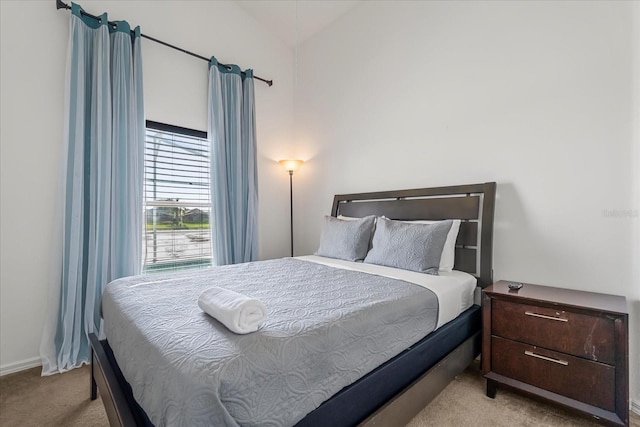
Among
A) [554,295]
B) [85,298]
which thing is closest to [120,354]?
[85,298]

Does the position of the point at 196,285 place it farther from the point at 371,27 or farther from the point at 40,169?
the point at 371,27

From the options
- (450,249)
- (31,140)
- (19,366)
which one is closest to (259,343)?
(450,249)

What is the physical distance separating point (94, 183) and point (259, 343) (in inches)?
85.7

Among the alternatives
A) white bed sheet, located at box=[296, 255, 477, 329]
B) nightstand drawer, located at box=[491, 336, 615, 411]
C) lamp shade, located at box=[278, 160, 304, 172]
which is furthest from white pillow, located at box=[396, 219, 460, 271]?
lamp shade, located at box=[278, 160, 304, 172]

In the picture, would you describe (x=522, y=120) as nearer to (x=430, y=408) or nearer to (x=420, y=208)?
(x=420, y=208)

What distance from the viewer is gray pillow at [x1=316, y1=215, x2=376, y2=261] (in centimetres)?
254

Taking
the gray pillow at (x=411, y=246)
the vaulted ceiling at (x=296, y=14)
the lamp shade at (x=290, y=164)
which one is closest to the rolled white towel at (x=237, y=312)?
the gray pillow at (x=411, y=246)

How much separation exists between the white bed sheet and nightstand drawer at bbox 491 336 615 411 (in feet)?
0.93

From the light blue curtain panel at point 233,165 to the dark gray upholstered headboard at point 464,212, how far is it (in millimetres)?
1516

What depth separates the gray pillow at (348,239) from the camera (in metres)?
2.54

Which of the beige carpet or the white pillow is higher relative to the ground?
the white pillow

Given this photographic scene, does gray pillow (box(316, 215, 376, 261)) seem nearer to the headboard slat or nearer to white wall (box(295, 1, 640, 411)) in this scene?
the headboard slat

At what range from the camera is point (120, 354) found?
1.24 metres

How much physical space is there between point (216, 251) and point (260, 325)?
215 cm
